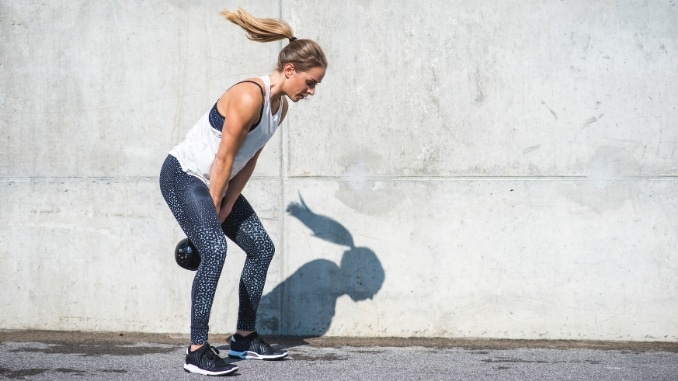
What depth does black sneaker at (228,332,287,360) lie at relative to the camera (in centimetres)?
459

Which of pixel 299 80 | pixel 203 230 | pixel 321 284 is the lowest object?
pixel 321 284

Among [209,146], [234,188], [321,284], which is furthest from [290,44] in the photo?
[321,284]

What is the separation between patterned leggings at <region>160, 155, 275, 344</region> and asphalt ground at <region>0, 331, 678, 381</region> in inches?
13.6

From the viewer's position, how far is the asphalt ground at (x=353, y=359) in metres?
4.22

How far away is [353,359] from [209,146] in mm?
1408

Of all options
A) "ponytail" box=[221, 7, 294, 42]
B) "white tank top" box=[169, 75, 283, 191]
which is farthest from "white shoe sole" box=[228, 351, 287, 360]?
"ponytail" box=[221, 7, 294, 42]

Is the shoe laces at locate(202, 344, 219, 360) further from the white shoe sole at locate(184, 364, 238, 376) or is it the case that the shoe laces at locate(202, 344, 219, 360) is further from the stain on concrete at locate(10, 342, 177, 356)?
the stain on concrete at locate(10, 342, 177, 356)

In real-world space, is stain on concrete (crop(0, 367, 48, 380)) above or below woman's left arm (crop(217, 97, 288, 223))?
below

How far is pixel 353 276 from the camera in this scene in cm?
535

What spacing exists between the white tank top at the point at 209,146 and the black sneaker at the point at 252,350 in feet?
2.99

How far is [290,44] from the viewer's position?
4.29 metres

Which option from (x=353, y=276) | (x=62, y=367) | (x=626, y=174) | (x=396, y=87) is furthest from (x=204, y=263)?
(x=626, y=174)

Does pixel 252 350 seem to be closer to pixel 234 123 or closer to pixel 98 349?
pixel 98 349

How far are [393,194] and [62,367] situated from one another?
7.20ft
